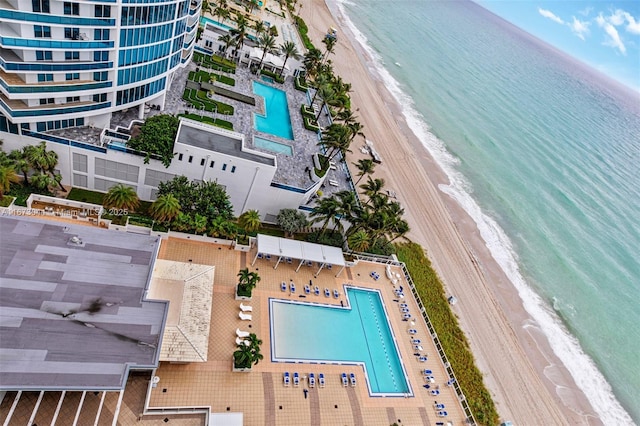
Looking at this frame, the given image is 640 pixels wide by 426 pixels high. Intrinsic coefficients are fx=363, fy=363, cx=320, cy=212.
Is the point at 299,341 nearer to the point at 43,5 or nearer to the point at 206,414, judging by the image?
the point at 206,414

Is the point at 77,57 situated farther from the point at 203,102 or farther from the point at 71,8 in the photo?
the point at 203,102

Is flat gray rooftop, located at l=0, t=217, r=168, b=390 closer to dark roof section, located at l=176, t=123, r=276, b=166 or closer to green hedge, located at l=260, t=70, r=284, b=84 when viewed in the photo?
dark roof section, located at l=176, t=123, r=276, b=166

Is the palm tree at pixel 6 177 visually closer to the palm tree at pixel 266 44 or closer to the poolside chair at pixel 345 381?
the poolside chair at pixel 345 381

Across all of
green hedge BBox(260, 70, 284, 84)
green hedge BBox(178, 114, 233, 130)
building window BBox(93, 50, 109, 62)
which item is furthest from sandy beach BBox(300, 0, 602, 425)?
building window BBox(93, 50, 109, 62)

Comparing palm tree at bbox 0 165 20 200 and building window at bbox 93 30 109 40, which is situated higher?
building window at bbox 93 30 109 40

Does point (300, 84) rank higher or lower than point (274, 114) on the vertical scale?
higher

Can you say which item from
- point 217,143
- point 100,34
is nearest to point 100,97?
point 100,34
